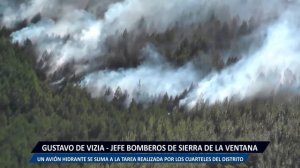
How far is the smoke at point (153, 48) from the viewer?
5.93 m

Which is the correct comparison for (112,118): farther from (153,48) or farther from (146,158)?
(153,48)

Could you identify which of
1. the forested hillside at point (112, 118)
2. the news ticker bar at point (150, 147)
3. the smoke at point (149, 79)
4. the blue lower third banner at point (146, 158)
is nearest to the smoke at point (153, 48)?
the smoke at point (149, 79)

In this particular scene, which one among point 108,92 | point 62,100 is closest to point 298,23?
point 108,92

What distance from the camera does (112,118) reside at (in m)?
6.00

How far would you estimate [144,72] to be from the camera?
605cm

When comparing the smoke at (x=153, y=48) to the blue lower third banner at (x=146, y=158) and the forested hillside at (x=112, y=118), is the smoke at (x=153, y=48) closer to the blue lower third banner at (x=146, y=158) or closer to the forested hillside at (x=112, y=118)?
the forested hillside at (x=112, y=118)

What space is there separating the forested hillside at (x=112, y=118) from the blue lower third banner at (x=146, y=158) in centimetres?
7

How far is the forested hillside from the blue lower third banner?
71 millimetres

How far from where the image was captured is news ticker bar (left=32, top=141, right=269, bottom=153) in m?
5.87

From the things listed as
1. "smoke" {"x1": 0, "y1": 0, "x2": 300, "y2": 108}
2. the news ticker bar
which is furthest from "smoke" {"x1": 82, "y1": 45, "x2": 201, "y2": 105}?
the news ticker bar

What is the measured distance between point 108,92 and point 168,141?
736mm

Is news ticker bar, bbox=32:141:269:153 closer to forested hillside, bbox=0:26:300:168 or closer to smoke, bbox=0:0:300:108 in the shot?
forested hillside, bbox=0:26:300:168

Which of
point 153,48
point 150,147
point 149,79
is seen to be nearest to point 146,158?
point 150,147

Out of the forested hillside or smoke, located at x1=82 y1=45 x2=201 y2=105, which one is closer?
the forested hillside
